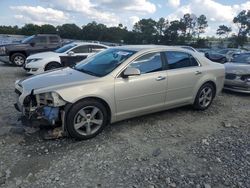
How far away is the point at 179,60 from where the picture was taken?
5762mm

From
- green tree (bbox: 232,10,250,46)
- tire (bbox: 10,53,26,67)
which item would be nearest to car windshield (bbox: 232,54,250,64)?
tire (bbox: 10,53,26,67)

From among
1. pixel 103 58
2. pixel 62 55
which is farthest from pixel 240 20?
pixel 103 58

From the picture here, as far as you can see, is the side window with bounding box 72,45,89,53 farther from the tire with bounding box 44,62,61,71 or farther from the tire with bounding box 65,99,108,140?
the tire with bounding box 65,99,108,140

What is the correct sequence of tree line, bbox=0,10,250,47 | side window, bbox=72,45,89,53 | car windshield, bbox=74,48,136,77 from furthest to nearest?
tree line, bbox=0,10,250,47 < side window, bbox=72,45,89,53 < car windshield, bbox=74,48,136,77

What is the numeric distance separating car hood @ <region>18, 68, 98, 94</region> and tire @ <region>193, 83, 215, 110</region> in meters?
2.57

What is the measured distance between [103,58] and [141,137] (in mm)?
1766

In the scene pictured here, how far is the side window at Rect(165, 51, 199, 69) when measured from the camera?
18.2ft

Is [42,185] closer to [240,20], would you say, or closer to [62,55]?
[62,55]

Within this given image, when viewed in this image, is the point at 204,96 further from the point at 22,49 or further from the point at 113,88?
the point at 22,49

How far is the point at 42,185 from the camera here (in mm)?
3307

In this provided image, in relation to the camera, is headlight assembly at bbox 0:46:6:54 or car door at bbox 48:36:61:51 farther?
car door at bbox 48:36:61:51

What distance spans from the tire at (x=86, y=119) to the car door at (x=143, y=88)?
35 centimetres

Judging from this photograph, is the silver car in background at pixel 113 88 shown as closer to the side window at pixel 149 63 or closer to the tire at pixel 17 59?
the side window at pixel 149 63

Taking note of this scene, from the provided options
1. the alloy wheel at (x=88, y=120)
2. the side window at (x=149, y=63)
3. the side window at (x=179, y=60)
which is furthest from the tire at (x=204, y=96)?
the alloy wheel at (x=88, y=120)
